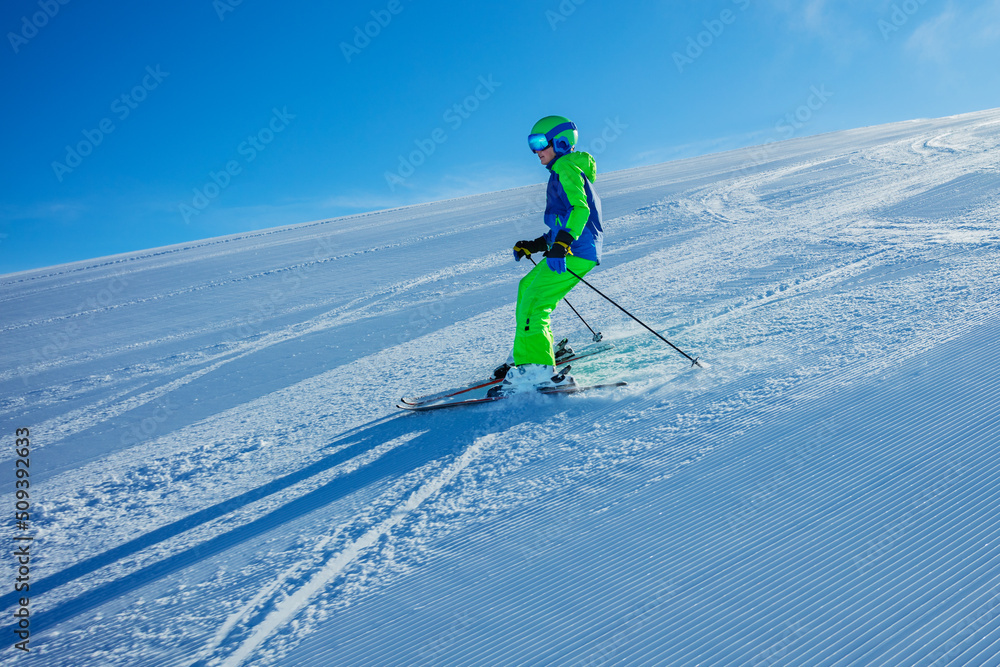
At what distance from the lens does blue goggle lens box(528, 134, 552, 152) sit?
14.0ft

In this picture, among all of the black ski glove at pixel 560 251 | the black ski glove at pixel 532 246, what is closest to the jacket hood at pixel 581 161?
the black ski glove at pixel 560 251

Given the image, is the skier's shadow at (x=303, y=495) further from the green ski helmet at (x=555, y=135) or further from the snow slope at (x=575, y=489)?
the green ski helmet at (x=555, y=135)

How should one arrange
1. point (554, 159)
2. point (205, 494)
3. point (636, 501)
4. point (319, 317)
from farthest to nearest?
point (319, 317)
point (554, 159)
point (205, 494)
point (636, 501)

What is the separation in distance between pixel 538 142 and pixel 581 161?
391mm

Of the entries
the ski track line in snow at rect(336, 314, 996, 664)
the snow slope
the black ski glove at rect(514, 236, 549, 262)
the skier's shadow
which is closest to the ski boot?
the snow slope

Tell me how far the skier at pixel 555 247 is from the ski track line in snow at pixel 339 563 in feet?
3.05

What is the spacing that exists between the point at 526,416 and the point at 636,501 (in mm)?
1405

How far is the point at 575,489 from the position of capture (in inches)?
115

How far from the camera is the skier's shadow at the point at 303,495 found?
2868mm

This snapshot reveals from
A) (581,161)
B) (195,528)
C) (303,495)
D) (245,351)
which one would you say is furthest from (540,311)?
(245,351)

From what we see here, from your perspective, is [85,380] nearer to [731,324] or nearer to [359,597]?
[359,597]

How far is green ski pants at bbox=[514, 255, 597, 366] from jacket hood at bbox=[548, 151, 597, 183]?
72cm

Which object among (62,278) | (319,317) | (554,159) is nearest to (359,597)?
(554,159)

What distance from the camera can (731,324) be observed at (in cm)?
516
